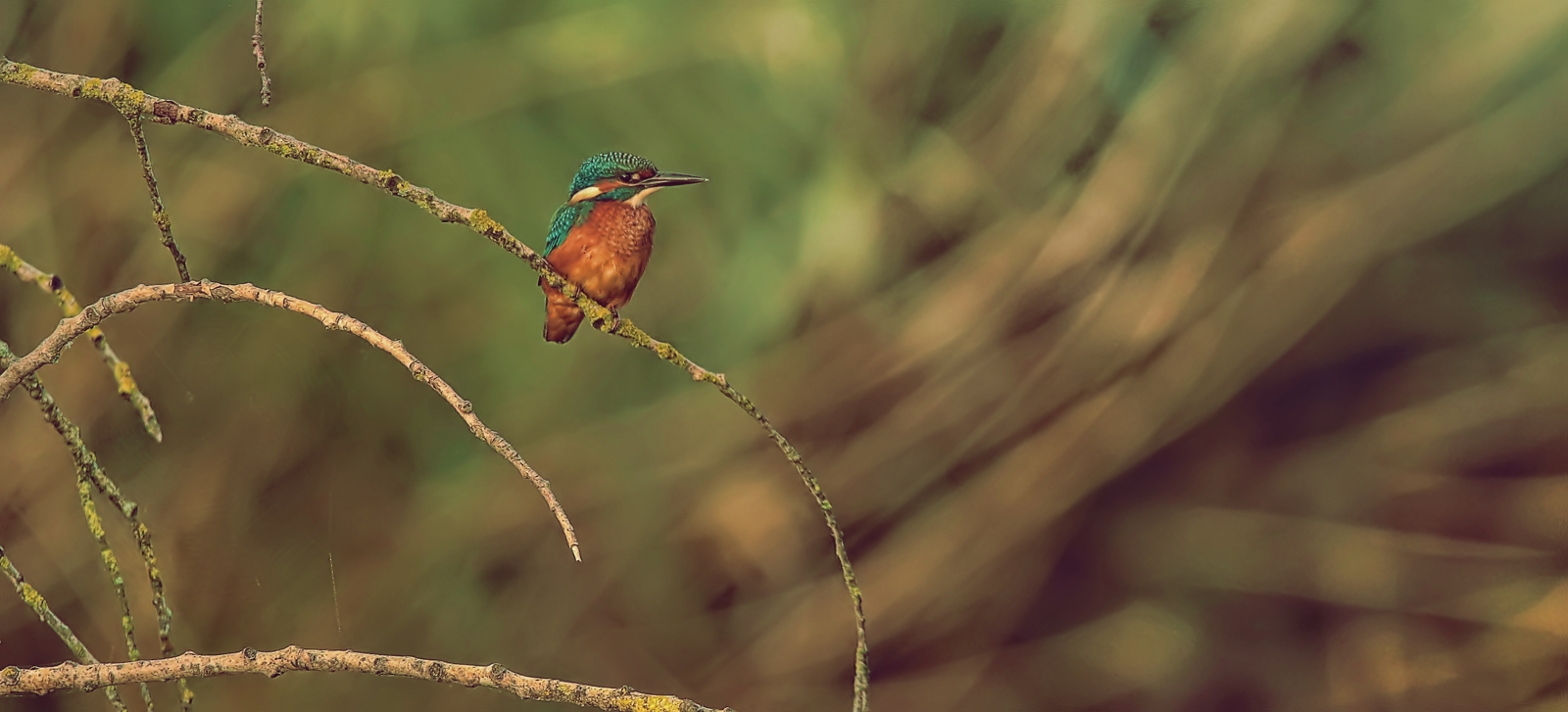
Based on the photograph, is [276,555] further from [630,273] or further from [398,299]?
[630,273]

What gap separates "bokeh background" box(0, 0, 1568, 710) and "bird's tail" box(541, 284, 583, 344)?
7cm

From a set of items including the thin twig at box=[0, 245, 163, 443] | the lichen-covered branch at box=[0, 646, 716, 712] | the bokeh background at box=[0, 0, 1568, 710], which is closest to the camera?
the lichen-covered branch at box=[0, 646, 716, 712]

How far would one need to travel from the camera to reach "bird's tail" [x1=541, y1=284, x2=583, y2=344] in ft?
3.03

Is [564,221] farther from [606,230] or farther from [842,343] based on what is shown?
[842,343]

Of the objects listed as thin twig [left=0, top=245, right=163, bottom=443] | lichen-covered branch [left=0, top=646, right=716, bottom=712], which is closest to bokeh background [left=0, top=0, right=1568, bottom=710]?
thin twig [left=0, top=245, right=163, bottom=443]

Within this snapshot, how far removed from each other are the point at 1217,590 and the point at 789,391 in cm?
43

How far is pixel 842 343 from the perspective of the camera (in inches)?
43.7

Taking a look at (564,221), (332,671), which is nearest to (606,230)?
(564,221)

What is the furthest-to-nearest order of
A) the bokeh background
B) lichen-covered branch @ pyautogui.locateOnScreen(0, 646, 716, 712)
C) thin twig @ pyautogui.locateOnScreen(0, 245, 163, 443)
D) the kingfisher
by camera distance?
the bokeh background < the kingfisher < thin twig @ pyautogui.locateOnScreen(0, 245, 163, 443) < lichen-covered branch @ pyautogui.locateOnScreen(0, 646, 716, 712)

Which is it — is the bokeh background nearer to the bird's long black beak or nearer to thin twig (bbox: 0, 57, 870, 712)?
the bird's long black beak

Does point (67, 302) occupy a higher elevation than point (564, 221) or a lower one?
lower

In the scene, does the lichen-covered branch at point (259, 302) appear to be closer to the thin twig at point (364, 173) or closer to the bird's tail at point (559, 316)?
the thin twig at point (364, 173)

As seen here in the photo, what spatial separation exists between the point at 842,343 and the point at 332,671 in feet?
2.19

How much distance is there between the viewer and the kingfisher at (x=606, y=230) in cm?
87
